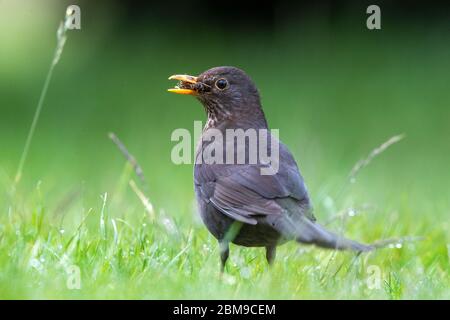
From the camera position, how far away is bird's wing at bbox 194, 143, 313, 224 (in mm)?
4527

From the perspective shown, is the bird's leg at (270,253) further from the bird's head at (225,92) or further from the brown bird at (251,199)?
the bird's head at (225,92)

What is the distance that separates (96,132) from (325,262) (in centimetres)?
558

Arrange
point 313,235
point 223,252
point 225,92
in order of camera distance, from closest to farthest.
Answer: point 313,235 → point 223,252 → point 225,92

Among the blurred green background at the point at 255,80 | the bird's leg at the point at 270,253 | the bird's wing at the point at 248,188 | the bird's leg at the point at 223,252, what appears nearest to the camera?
the bird's wing at the point at 248,188

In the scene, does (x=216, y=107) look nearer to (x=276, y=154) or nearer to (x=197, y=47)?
(x=276, y=154)

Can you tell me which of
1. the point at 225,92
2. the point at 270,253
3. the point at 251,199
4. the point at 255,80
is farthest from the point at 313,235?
the point at 255,80

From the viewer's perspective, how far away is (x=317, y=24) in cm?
1270

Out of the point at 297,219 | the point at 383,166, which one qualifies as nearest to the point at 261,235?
the point at 297,219

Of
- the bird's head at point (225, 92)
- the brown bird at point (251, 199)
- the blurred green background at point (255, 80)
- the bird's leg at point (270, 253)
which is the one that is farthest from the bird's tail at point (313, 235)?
the blurred green background at point (255, 80)

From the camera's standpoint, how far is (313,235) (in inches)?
166

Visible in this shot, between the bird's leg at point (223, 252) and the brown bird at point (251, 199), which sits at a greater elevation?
the brown bird at point (251, 199)

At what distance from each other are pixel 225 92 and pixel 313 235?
148cm

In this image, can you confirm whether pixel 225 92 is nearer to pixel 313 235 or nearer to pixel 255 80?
pixel 313 235

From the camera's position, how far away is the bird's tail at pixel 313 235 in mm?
4168
